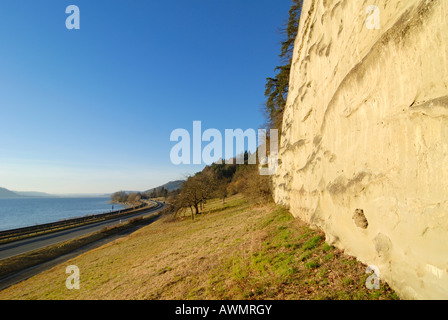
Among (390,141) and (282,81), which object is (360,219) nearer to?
(390,141)

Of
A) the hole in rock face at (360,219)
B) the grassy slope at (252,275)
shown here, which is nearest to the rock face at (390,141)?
the hole in rock face at (360,219)

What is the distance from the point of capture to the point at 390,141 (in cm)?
473

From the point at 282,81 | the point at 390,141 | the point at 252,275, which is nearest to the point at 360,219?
the point at 390,141

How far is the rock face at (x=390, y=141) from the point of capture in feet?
12.1

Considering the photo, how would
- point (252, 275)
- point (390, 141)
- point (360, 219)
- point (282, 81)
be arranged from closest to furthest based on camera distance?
point (390, 141), point (360, 219), point (252, 275), point (282, 81)

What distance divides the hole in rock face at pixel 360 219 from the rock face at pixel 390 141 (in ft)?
0.09

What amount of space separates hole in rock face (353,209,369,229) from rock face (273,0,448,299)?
3 cm

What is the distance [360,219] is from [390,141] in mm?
2321

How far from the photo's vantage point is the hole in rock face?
5.59m

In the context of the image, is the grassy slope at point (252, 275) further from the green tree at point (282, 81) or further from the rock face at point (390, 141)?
the green tree at point (282, 81)

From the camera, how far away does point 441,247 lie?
3.54m
